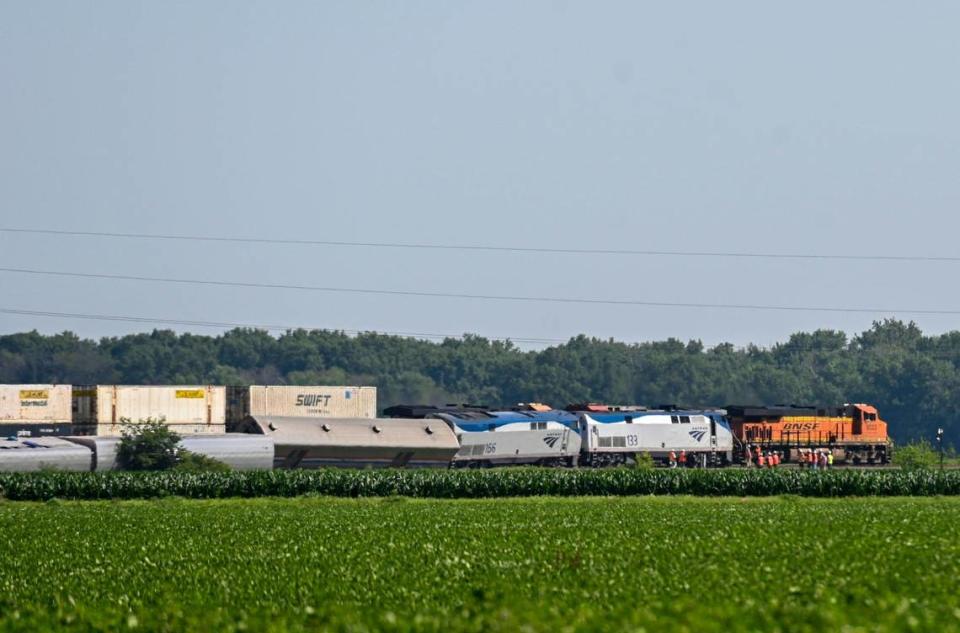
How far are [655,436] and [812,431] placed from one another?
1312cm

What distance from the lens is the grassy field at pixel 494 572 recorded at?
17438 millimetres

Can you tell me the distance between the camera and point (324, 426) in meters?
Answer: 67.5

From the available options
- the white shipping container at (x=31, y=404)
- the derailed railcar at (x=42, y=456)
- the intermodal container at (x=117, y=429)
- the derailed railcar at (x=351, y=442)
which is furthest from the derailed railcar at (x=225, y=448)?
the white shipping container at (x=31, y=404)

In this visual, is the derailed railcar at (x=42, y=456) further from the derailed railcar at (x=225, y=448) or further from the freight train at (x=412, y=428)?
the derailed railcar at (x=225, y=448)

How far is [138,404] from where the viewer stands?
72625 millimetres

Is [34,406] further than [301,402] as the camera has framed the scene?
No

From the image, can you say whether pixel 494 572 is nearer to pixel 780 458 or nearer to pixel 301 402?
pixel 301 402

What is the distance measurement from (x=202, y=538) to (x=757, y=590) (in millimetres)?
17517

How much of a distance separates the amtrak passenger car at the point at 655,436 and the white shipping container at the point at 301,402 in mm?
13903

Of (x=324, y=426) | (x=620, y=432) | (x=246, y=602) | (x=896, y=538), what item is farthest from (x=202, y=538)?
(x=620, y=432)

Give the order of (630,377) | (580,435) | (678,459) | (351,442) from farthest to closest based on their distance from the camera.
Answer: (630,377), (678,459), (580,435), (351,442)

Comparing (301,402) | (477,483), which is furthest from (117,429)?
(477,483)

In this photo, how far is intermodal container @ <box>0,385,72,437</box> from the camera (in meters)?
72.8

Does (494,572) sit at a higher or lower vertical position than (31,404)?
lower
